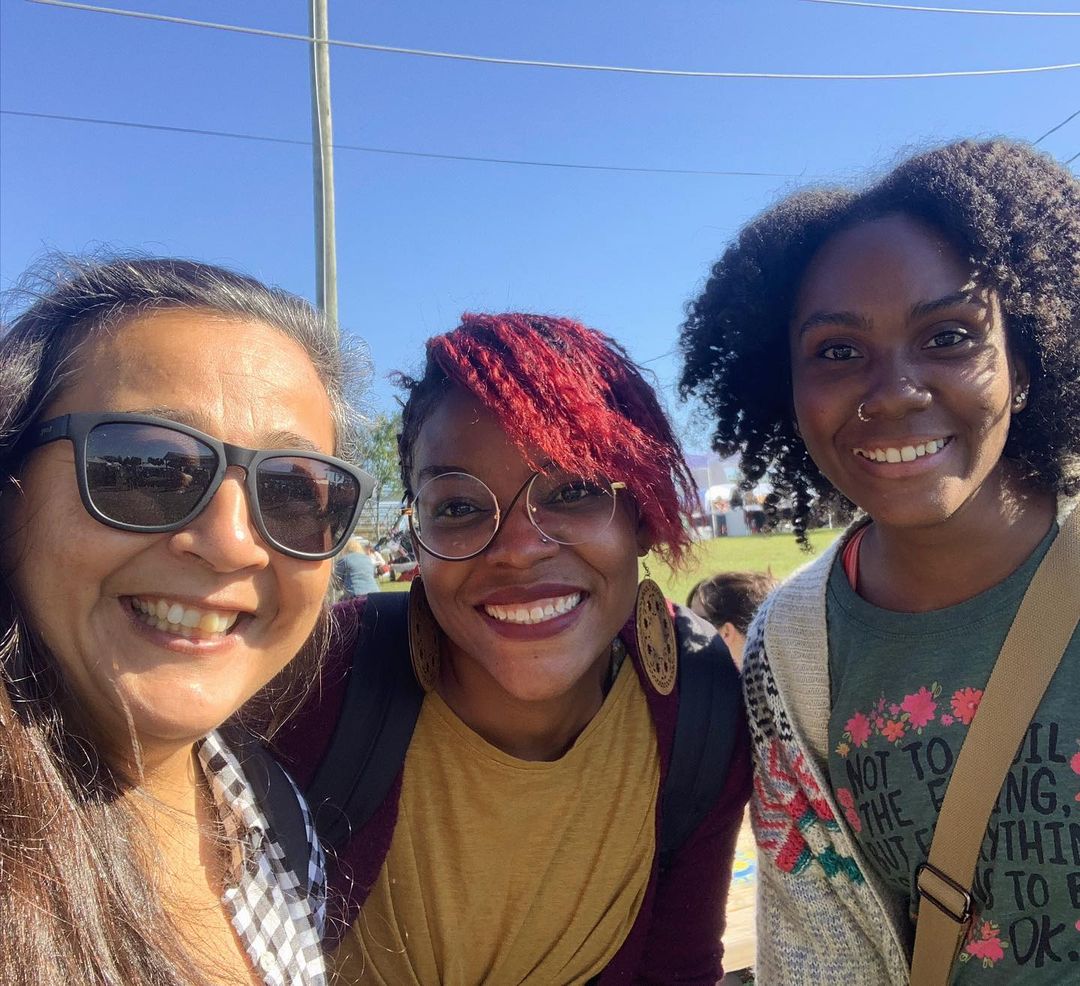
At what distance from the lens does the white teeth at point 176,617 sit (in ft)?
3.83

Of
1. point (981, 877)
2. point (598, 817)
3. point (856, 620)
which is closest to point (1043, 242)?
→ point (856, 620)

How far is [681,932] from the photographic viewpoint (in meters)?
1.89

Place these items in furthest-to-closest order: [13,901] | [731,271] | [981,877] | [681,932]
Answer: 1. [731,271]
2. [681,932]
3. [981,877]
4. [13,901]

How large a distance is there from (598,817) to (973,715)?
2.77 ft

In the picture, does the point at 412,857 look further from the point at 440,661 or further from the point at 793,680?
the point at 793,680

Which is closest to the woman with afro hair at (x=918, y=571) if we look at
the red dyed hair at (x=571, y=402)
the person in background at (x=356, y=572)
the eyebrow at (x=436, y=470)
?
the red dyed hair at (x=571, y=402)

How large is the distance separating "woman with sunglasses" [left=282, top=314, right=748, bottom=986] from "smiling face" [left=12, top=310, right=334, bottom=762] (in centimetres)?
50

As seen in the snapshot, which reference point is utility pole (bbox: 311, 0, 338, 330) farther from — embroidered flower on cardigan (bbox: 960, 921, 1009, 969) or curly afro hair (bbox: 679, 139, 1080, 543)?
embroidered flower on cardigan (bbox: 960, 921, 1009, 969)

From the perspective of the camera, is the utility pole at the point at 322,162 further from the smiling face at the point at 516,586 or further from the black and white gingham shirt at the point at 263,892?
the black and white gingham shirt at the point at 263,892

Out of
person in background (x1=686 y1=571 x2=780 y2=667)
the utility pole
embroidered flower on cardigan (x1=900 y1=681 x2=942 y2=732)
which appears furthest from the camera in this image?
the utility pole

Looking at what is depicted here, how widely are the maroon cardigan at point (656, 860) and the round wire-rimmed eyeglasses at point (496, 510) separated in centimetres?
37

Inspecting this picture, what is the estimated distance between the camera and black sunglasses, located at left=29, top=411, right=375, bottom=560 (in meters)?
1.12

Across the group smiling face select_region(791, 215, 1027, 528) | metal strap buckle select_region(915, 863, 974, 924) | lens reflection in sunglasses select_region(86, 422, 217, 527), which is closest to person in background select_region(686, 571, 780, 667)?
smiling face select_region(791, 215, 1027, 528)

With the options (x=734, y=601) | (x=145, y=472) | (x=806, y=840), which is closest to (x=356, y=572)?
(x=734, y=601)
